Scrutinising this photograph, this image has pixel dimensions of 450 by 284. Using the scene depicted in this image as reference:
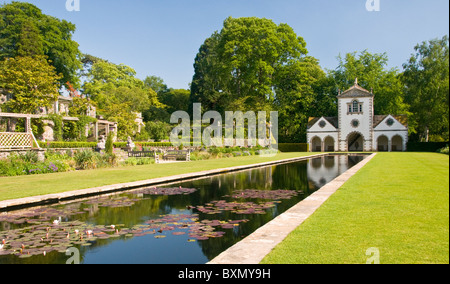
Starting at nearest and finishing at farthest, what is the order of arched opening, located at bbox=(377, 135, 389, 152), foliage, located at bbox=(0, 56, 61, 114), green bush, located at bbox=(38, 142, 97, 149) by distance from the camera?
green bush, located at bbox=(38, 142, 97, 149) → foliage, located at bbox=(0, 56, 61, 114) → arched opening, located at bbox=(377, 135, 389, 152)

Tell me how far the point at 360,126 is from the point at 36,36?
154ft

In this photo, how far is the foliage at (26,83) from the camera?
35062 millimetres

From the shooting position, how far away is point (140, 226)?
22.6 feet

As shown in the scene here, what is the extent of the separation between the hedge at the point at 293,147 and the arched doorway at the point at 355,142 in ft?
25.3

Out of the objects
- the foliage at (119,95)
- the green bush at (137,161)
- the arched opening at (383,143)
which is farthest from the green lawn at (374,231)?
the arched opening at (383,143)

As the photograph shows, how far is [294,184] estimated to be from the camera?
44.5ft

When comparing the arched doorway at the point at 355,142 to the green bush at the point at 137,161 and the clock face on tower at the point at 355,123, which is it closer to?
the clock face on tower at the point at 355,123

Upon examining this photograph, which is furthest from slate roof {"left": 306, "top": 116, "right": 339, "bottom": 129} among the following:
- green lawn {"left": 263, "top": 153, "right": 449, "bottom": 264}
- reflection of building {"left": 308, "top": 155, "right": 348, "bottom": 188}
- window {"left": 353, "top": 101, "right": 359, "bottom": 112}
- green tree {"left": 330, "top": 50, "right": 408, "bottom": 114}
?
green lawn {"left": 263, "top": 153, "right": 449, "bottom": 264}

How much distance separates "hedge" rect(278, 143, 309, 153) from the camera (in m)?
54.6

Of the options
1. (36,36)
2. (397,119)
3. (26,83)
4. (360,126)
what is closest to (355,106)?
(360,126)

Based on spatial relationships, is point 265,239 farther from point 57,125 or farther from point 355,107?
point 355,107

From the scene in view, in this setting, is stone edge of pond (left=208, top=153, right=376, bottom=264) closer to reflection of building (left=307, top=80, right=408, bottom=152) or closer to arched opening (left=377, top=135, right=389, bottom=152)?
reflection of building (left=307, top=80, right=408, bottom=152)

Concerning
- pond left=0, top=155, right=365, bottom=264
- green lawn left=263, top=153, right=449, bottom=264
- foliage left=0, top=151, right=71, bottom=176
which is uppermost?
foliage left=0, top=151, right=71, bottom=176
